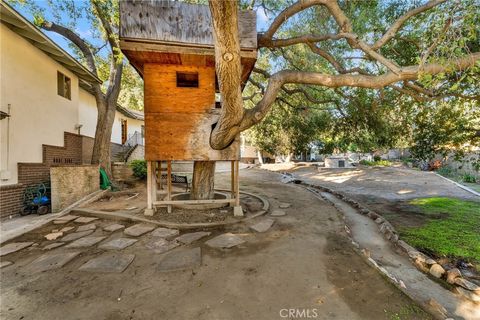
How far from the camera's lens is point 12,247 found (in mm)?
4062

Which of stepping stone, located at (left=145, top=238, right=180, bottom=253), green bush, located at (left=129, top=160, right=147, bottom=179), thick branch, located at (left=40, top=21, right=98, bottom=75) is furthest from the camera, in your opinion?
green bush, located at (left=129, top=160, right=147, bottom=179)

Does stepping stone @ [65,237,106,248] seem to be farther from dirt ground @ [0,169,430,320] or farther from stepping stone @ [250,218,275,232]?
stepping stone @ [250,218,275,232]

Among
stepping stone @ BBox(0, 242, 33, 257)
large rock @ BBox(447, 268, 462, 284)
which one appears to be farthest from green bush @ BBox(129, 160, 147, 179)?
large rock @ BBox(447, 268, 462, 284)

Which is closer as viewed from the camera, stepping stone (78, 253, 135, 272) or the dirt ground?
the dirt ground

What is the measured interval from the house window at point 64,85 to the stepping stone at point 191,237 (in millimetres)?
7837

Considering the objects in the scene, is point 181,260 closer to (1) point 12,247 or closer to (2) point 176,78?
(1) point 12,247

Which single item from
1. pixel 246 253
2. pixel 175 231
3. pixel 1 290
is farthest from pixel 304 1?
pixel 1 290

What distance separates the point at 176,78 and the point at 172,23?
1.20 meters

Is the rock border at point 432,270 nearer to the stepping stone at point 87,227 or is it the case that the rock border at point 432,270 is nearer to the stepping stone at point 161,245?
the stepping stone at point 161,245

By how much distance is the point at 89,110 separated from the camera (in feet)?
36.9

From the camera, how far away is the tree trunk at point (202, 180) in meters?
6.60

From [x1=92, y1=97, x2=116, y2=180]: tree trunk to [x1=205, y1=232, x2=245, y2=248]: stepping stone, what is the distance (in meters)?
7.27

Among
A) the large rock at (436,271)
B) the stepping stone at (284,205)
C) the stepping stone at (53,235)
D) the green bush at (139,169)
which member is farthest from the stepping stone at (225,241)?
the green bush at (139,169)

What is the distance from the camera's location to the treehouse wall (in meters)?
5.30
